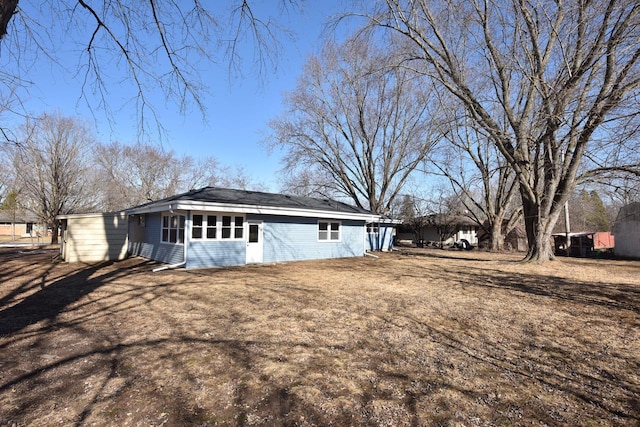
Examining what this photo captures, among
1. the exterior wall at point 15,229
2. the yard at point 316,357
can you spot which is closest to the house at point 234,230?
the yard at point 316,357

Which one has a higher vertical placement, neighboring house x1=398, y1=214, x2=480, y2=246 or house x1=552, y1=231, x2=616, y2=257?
neighboring house x1=398, y1=214, x2=480, y2=246

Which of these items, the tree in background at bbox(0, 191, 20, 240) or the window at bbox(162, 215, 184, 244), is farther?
the tree in background at bbox(0, 191, 20, 240)

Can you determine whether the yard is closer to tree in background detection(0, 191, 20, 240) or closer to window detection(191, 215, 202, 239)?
window detection(191, 215, 202, 239)

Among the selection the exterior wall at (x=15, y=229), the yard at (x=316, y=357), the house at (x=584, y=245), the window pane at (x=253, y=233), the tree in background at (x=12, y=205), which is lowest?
the yard at (x=316, y=357)

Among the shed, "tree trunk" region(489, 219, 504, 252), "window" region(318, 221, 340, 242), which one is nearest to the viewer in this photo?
the shed

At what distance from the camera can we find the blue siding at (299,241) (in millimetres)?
13664

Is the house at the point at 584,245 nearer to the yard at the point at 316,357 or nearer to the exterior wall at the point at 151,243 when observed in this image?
the yard at the point at 316,357

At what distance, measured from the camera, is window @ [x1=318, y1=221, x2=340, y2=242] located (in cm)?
1585

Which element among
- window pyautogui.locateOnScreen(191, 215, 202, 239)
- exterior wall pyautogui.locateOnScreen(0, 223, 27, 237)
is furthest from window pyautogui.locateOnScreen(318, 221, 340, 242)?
exterior wall pyautogui.locateOnScreen(0, 223, 27, 237)

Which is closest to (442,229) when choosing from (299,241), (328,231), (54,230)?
(328,231)

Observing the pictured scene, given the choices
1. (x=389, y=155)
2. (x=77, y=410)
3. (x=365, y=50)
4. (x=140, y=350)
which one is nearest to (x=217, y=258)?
(x=140, y=350)

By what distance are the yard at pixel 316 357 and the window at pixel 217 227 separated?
4381mm

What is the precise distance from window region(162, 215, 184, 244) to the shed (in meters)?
2.75

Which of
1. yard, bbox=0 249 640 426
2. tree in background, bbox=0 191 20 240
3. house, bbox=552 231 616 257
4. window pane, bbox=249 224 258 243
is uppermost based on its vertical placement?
tree in background, bbox=0 191 20 240
